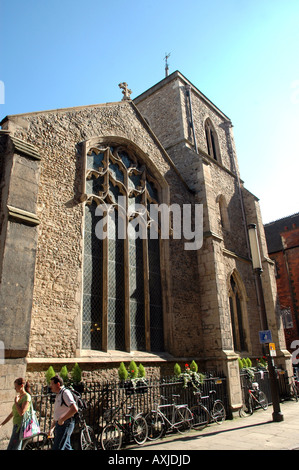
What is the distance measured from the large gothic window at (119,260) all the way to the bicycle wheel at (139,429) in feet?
6.72

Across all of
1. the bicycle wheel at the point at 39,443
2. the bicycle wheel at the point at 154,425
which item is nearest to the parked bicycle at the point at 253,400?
the bicycle wheel at the point at 154,425

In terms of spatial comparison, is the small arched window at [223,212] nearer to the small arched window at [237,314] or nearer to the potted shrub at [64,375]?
the small arched window at [237,314]

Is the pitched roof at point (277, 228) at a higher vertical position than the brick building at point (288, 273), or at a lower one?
higher

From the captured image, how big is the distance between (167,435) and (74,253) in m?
4.74

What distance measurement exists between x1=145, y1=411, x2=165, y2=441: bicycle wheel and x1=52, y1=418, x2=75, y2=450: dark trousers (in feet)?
10.9

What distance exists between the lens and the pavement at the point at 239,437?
6.53 meters

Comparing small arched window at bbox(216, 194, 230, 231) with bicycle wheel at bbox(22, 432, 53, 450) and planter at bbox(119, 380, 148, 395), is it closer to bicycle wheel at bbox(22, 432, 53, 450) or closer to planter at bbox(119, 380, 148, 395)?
planter at bbox(119, 380, 148, 395)

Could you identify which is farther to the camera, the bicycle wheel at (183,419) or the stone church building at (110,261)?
the bicycle wheel at (183,419)

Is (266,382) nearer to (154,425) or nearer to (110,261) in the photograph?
(154,425)

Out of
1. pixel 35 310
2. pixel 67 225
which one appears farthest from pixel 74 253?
pixel 35 310

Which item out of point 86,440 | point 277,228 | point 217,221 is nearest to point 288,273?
point 277,228

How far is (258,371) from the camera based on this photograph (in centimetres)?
1248
